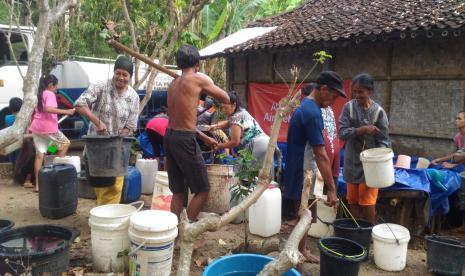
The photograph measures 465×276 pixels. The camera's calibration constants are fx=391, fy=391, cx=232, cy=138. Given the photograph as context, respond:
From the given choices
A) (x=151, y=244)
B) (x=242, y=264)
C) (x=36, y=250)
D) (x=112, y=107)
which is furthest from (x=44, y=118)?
(x=242, y=264)

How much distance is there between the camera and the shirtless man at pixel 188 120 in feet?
12.0

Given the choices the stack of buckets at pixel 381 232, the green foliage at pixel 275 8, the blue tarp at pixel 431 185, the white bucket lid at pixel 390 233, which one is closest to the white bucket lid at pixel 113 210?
the stack of buckets at pixel 381 232

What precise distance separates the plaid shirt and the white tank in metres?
1.78

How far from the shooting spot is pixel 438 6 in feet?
22.5

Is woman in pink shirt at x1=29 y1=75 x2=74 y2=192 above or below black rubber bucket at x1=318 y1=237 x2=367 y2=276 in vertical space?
above

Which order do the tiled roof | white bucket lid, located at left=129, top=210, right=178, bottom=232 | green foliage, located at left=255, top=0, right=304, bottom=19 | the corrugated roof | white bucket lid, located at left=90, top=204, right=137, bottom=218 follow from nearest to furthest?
1. white bucket lid, located at left=129, top=210, right=178, bottom=232
2. white bucket lid, located at left=90, top=204, right=137, bottom=218
3. the tiled roof
4. the corrugated roof
5. green foliage, located at left=255, top=0, right=304, bottom=19

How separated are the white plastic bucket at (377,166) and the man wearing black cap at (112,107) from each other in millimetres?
2616

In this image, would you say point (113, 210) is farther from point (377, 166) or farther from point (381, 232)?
point (381, 232)

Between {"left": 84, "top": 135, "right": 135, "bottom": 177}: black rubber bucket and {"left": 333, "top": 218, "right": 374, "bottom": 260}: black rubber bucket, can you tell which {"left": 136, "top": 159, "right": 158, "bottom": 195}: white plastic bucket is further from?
{"left": 333, "top": 218, "right": 374, "bottom": 260}: black rubber bucket

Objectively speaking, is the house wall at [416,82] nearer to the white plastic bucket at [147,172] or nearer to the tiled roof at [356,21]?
the tiled roof at [356,21]

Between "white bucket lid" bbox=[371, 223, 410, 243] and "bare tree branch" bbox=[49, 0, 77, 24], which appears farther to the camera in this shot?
"white bucket lid" bbox=[371, 223, 410, 243]

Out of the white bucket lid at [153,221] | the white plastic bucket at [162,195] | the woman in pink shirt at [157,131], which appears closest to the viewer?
the white bucket lid at [153,221]

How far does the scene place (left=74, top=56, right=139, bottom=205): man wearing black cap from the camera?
4.20 metres

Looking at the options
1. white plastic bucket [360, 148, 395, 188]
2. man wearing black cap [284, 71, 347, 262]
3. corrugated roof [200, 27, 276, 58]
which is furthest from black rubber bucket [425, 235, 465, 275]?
corrugated roof [200, 27, 276, 58]
